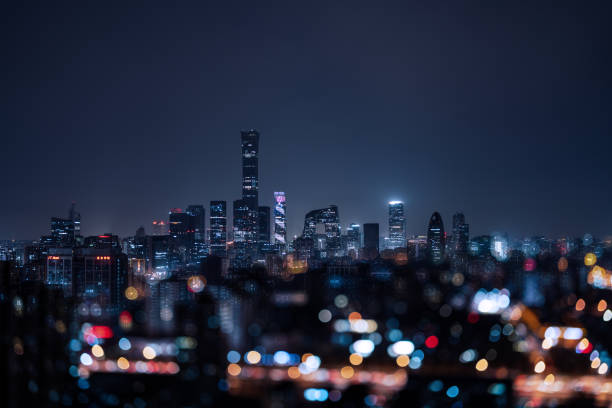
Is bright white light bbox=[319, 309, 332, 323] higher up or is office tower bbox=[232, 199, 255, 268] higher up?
office tower bbox=[232, 199, 255, 268]

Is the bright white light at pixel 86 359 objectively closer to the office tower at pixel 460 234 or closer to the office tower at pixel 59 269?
Result: the office tower at pixel 59 269

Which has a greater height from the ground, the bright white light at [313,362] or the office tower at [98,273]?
the office tower at [98,273]

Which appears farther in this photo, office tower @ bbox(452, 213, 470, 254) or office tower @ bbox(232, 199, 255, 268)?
office tower @ bbox(232, 199, 255, 268)

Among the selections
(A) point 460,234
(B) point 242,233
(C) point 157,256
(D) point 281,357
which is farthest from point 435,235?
(D) point 281,357

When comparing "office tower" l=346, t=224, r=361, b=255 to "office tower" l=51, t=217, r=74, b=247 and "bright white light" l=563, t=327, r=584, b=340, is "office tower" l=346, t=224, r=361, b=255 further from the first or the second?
"bright white light" l=563, t=327, r=584, b=340

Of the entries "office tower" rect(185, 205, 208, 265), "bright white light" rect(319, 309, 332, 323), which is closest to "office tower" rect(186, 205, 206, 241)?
"office tower" rect(185, 205, 208, 265)

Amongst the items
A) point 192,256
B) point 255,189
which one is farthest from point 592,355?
point 255,189

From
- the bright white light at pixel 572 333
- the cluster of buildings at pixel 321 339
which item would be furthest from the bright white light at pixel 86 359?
the bright white light at pixel 572 333
